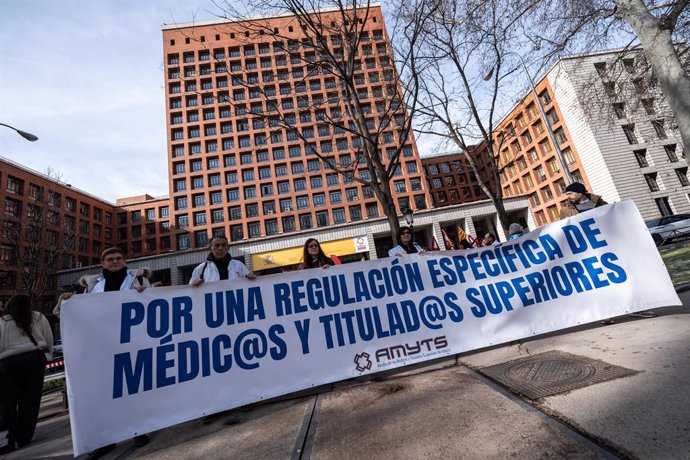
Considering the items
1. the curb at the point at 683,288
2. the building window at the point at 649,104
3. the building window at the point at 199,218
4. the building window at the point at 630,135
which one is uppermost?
the building window at the point at 199,218

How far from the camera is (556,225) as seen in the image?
3.97 m

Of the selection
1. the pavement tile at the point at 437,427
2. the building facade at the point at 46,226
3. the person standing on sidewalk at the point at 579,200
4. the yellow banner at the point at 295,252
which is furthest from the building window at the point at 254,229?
the pavement tile at the point at 437,427

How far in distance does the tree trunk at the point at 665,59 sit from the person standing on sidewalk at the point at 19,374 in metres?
10.8

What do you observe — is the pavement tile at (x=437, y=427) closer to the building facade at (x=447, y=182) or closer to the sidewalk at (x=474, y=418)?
the sidewalk at (x=474, y=418)

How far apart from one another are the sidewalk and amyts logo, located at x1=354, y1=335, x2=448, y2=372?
0.19 m

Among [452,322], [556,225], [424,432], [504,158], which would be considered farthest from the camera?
[504,158]

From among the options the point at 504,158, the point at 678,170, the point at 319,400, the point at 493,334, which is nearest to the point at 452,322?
the point at 493,334

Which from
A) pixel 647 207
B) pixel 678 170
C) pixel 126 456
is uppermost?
pixel 678 170

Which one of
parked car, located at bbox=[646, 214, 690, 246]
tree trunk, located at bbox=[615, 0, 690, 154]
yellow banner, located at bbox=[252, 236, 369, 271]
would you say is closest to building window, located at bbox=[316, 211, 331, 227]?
yellow banner, located at bbox=[252, 236, 369, 271]

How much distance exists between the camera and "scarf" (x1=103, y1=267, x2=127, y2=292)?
3.25 m

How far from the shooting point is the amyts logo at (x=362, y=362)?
308 cm

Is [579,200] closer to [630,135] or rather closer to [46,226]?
A: [46,226]

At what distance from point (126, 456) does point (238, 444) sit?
1.07 m

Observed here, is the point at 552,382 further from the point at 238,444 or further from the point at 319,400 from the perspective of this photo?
the point at 238,444
